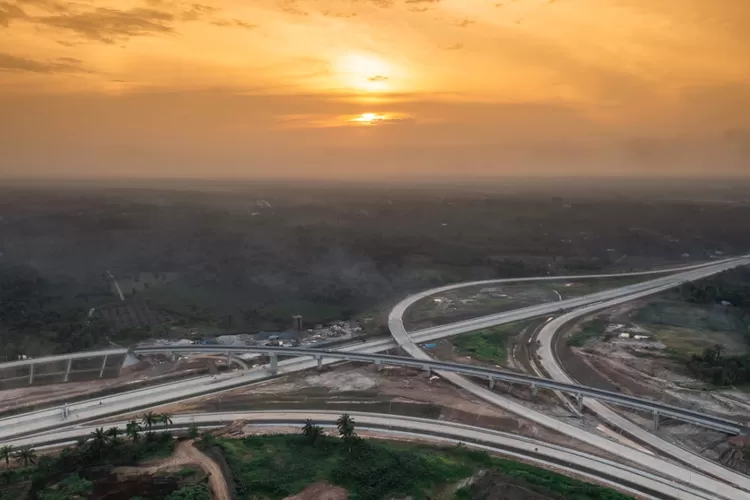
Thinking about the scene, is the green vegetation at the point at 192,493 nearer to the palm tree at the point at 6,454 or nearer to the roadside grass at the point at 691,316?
the palm tree at the point at 6,454

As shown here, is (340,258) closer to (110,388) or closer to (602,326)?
(602,326)

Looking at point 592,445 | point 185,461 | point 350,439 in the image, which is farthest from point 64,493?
point 592,445

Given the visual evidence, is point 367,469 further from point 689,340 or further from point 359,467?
point 689,340

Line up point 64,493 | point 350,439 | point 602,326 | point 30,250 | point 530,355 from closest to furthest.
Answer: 1. point 64,493
2. point 350,439
3. point 530,355
4. point 602,326
5. point 30,250

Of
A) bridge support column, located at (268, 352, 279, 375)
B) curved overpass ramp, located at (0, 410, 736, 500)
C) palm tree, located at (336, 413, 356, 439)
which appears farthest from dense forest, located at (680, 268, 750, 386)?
bridge support column, located at (268, 352, 279, 375)

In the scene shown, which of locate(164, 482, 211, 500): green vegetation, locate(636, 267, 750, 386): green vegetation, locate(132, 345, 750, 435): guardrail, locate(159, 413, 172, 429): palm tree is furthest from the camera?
locate(636, 267, 750, 386): green vegetation

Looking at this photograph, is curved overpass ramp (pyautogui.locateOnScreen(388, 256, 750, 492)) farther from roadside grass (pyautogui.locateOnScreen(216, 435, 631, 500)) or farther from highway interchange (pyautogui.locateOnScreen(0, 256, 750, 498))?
roadside grass (pyautogui.locateOnScreen(216, 435, 631, 500))

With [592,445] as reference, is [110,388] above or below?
below
